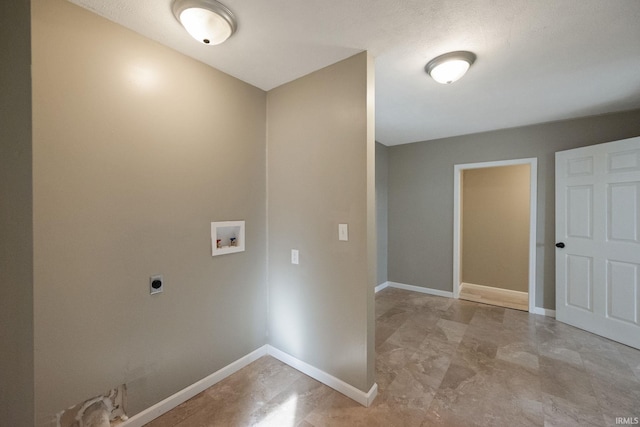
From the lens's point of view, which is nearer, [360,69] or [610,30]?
[610,30]

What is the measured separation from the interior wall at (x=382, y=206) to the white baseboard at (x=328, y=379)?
2.40m

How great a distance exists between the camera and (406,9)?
1.38 meters

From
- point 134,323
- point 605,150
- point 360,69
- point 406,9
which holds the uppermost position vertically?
point 406,9

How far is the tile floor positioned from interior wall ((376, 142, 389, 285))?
163 cm

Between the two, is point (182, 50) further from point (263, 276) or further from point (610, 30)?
point (610, 30)

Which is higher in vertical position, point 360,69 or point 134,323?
point 360,69

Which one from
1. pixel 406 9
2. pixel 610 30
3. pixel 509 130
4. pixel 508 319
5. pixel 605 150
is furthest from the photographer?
pixel 509 130

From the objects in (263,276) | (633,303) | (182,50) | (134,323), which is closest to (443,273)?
(633,303)

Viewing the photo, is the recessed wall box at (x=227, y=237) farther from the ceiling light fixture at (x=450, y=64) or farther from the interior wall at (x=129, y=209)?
the ceiling light fixture at (x=450, y=64)

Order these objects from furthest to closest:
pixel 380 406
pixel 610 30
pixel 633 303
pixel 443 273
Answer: pixel 443 273 < pixel 633 303 < pixel 380 406 < pixel 610 30

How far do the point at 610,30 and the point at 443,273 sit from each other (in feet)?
10.7

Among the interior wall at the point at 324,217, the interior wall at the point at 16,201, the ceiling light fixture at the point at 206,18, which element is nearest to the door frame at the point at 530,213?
the interior wall at the point at 324,217

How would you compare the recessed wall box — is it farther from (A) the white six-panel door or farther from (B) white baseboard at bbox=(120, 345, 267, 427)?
(A) the white six-panel door

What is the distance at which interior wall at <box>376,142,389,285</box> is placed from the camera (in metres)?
4.28
